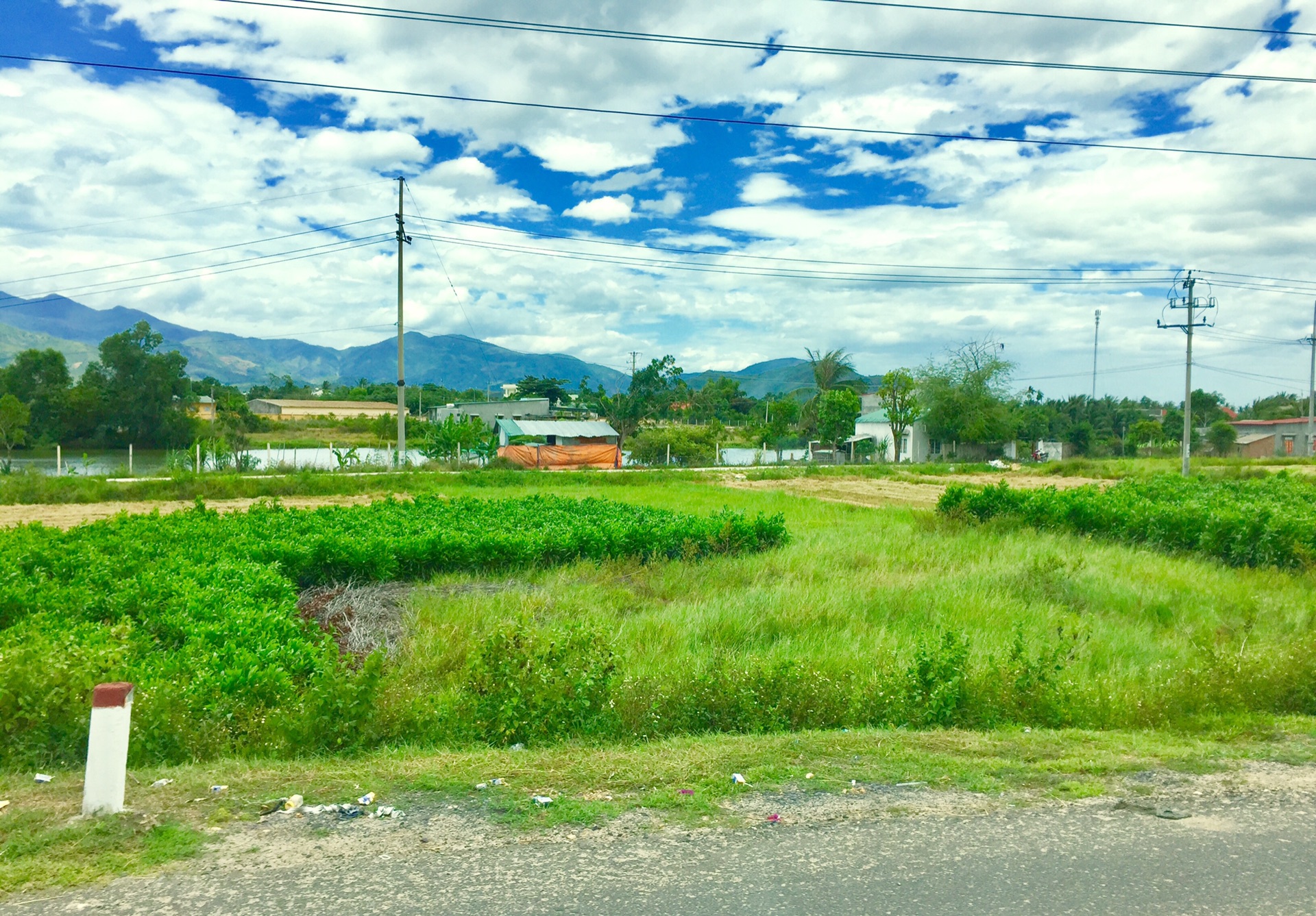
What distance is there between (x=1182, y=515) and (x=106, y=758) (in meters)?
18.9

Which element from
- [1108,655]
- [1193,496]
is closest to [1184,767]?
[1108,655]

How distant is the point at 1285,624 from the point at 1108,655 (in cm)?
353

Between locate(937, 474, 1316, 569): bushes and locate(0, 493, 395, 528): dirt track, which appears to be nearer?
locate(937, 474, 1316, 569): bushes

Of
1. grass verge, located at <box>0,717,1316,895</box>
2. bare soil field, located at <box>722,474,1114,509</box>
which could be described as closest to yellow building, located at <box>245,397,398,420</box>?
bare soil field, located at <box>722,474,1114,509</box>

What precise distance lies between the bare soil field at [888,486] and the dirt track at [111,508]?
638 inches

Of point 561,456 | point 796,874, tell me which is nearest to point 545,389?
point 561,456

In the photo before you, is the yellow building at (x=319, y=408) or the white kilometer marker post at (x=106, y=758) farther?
the yellow building at (x=319, y=408)

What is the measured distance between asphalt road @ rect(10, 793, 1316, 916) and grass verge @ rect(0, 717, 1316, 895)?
34 centimetres

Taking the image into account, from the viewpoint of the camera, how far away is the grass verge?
4312 millimetres

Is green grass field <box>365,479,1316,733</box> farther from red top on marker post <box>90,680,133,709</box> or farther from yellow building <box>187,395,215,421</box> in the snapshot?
yellow building <box>187,395,215,421</box>

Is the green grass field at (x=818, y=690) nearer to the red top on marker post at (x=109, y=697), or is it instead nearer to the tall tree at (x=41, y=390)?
the red top on marker post at (x=109, y=697)

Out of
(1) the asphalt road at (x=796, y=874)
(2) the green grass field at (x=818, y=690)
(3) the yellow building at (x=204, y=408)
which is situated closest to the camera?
(1) the asphalt road at (x=796, y=874)

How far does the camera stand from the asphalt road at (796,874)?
3783mm

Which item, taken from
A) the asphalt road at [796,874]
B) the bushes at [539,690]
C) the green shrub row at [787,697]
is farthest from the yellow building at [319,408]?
the asphalt road at [796,874]
